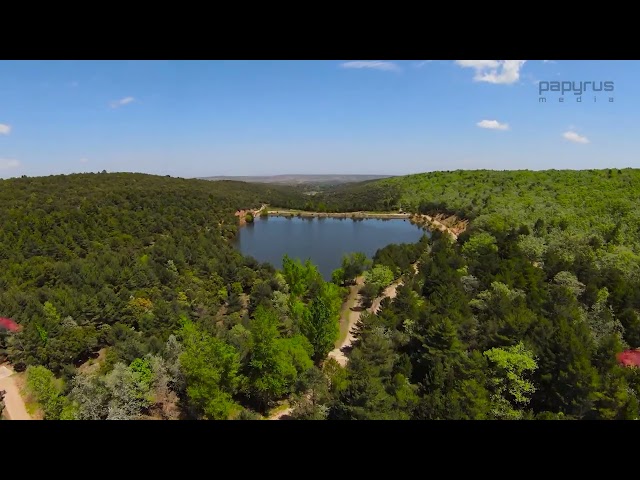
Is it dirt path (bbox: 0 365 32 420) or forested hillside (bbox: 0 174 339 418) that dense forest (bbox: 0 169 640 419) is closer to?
forested hillside (bbox: 0 174 339 418)

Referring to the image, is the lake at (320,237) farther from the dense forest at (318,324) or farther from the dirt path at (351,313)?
the dense forest at (318,324)

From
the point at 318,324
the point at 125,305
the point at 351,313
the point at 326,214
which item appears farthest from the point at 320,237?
the point at 318,324

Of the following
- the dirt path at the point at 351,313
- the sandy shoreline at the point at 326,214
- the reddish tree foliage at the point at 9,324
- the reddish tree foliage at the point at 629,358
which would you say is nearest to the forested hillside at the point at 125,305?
the reddish tree foliage at the point at 9,324

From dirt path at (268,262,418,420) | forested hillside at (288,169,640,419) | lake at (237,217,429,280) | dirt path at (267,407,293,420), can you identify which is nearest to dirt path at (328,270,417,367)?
dirt path at (268,262,418,420)

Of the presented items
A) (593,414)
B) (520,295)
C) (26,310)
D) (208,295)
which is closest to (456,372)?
(593,414)

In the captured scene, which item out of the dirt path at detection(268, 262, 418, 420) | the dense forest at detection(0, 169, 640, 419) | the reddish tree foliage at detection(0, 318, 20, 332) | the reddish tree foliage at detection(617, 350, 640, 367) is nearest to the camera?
the dense forest at detection(0, 169, 640, 419)
